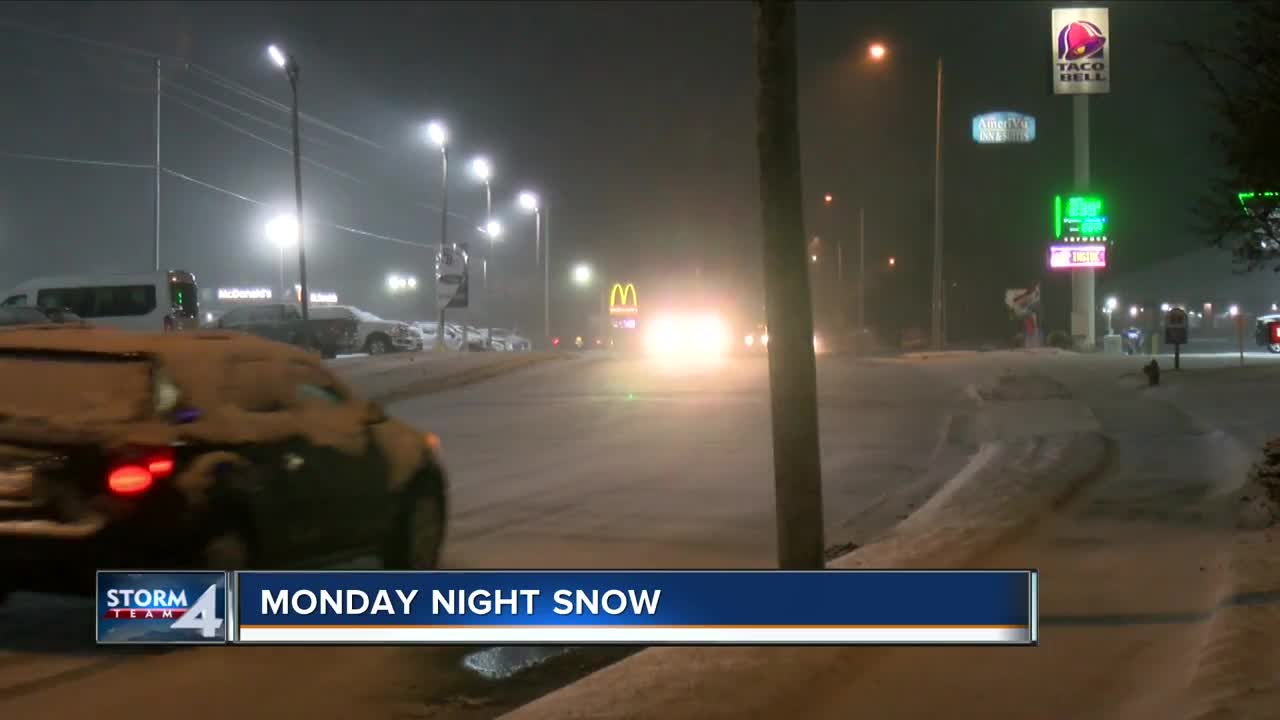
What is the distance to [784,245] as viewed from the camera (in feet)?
25.6

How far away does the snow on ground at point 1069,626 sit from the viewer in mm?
6445

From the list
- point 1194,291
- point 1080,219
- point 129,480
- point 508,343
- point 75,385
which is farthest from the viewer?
point 1194,291

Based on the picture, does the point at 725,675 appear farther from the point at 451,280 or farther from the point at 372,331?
the point at 372,331

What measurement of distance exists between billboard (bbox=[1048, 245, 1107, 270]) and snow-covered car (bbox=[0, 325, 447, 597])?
48709mm

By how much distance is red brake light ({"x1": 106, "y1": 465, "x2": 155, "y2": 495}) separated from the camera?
7.61 m

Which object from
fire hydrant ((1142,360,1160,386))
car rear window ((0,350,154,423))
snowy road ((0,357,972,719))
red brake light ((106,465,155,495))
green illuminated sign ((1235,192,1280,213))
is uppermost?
green illuminated sign ((1235,192,1280,213))

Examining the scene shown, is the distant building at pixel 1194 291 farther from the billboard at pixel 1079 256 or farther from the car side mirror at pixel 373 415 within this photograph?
the car side mirror at pixel 373 415

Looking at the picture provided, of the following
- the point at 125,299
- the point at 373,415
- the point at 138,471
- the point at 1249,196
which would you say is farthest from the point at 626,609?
the point at 125,299

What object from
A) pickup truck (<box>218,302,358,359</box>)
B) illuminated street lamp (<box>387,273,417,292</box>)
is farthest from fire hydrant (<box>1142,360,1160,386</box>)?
illuminated street lamp (<box>387,273,417,292</box>)

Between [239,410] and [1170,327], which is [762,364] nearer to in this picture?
[1170,327]

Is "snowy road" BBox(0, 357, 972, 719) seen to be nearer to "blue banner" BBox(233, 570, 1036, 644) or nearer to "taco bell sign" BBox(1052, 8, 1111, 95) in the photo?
"blue banner" BBox(233, 570, 1036, 644)

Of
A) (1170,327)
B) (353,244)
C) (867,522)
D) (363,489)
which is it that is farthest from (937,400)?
(353,244)

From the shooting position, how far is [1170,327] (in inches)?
1232

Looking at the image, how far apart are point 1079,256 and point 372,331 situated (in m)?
27.6
